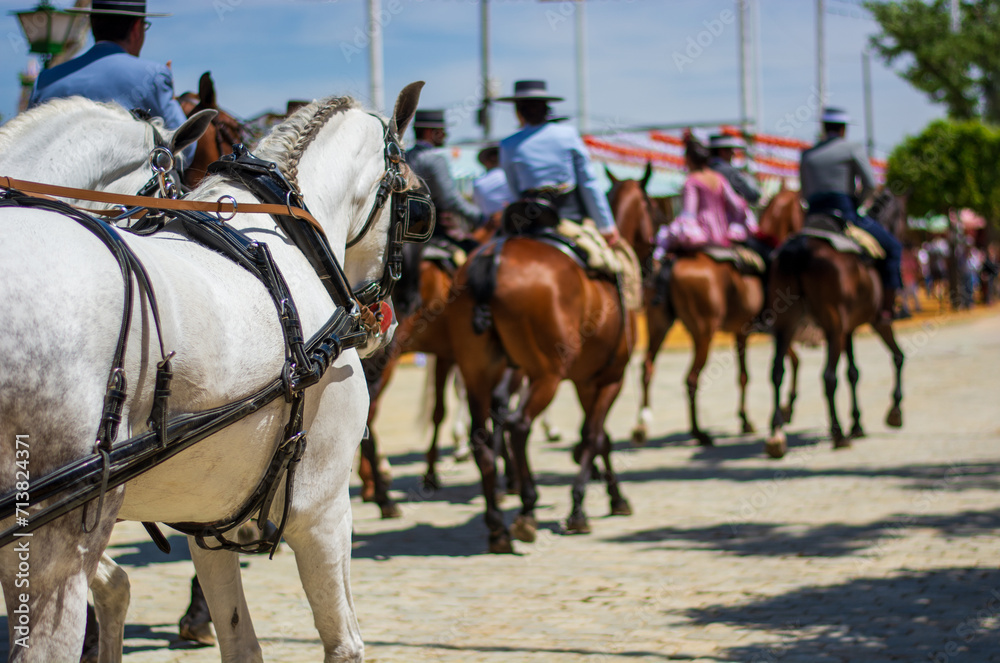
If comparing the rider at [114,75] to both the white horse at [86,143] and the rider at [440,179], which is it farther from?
the rider at [440,179]

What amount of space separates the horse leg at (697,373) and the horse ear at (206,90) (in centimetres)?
672

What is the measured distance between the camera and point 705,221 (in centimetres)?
1095

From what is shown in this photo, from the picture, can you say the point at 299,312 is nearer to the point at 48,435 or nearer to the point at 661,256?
the point at 48,435

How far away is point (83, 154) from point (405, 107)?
1.12m

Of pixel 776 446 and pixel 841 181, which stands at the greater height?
pixel 841 181

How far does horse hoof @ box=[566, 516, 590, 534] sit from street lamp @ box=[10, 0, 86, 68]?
4353mm

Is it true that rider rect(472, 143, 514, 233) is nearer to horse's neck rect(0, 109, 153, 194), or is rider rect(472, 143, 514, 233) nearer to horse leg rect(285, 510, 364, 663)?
horse's neck rect(0, 109, 153, 194)

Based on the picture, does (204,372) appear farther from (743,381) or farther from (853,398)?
(743,381)

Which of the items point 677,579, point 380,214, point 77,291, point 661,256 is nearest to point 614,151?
point 661,256

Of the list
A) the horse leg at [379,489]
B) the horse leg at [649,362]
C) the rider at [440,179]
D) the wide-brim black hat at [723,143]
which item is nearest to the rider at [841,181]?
the wide-brim black hat at [723,143]

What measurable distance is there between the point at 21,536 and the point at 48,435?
22cm

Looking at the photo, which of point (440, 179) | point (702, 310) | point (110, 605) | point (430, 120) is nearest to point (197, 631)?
point (110, 605)

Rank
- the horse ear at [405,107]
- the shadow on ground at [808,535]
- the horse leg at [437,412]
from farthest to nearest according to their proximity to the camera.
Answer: the horse leg at [437,412]
the shadow on ground at [808,535]
the horse ear at [405,107]

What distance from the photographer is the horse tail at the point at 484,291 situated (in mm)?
6656
